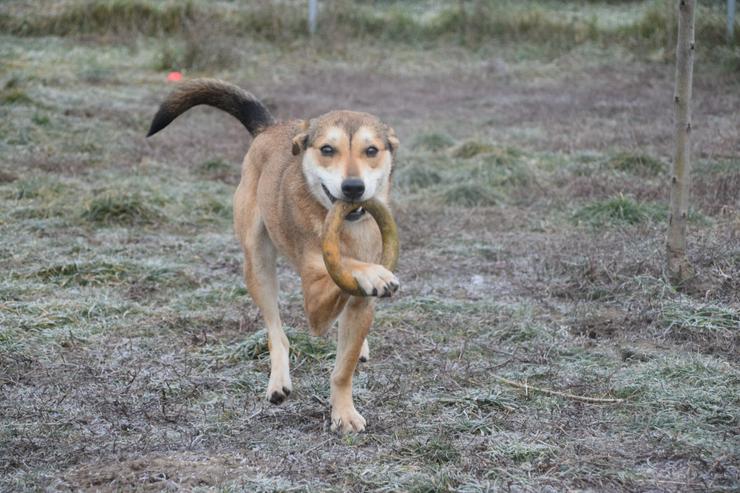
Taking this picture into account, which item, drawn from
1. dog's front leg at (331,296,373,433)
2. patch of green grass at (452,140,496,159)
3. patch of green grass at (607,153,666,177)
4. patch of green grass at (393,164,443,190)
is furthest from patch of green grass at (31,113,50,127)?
dog's front leg at (331,296,373,433)

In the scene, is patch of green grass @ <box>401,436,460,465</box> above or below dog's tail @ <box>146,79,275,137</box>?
below

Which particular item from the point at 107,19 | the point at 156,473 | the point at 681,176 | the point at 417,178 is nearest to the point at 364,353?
the point at 156,473

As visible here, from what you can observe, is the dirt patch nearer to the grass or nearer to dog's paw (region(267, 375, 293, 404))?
dog's paw (region(267, 375, 293, 404))

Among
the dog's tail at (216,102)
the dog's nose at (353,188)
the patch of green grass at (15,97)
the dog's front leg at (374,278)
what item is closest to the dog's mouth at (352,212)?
the dog's nose at (353,188)

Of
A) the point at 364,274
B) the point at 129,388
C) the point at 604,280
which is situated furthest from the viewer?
the point at 604,280

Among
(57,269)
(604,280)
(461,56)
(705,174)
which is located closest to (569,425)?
(604,280)

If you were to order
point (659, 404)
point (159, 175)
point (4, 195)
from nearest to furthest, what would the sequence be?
point (659, 404)
point (4, 195)
point (159, 175)

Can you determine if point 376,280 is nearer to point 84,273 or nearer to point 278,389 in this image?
point 278,389

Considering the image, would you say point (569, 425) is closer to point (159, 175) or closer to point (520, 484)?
point (520, 484)

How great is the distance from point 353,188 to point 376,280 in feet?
1.61

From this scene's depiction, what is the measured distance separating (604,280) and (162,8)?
16985 mm

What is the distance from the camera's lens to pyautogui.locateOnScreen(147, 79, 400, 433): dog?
4562mm

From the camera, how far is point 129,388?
509cm

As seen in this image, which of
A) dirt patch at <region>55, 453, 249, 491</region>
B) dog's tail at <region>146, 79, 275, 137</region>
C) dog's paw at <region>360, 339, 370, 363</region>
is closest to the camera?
dirt patch at <region>55, 453, 249, 491</region>
